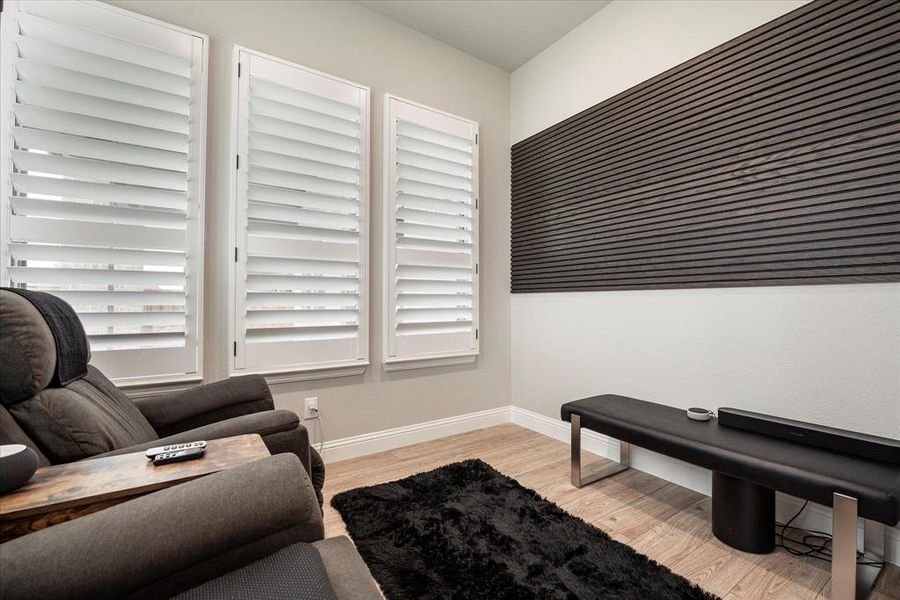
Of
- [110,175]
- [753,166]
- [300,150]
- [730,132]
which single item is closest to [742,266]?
[753,166]

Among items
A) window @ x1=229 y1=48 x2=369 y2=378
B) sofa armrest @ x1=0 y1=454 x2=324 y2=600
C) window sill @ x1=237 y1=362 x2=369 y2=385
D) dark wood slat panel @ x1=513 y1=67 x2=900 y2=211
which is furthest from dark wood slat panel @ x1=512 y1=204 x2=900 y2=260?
sofa armrest @ x1=0 y1=454 x2=324 y2=600

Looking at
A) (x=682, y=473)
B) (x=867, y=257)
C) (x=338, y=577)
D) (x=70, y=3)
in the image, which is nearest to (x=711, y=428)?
(x=682, y=473)

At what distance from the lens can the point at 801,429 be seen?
5.27ft

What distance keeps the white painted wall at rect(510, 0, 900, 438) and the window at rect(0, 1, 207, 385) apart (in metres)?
2.34

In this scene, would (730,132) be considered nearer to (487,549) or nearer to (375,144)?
(375,144)

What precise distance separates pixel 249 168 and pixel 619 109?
2.32 meters

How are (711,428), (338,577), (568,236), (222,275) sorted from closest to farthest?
(338,577) < (711,428) < (222,275) < (568,236)

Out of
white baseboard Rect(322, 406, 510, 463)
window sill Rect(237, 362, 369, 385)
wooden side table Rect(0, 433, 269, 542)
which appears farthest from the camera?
white baseboard Rect(322, 406, 510, 463)

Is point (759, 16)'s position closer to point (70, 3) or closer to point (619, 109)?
point (619, 109)

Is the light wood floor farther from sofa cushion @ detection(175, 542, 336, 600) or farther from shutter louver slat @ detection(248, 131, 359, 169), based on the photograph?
shutter louver slat @ detection(248, 131, 359, 169)

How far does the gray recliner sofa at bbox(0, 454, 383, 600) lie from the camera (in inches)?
23.4

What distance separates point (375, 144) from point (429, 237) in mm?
736

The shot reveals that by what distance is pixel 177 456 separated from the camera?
0.99m

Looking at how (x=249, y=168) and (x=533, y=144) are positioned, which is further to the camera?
(x=533, y=144)
